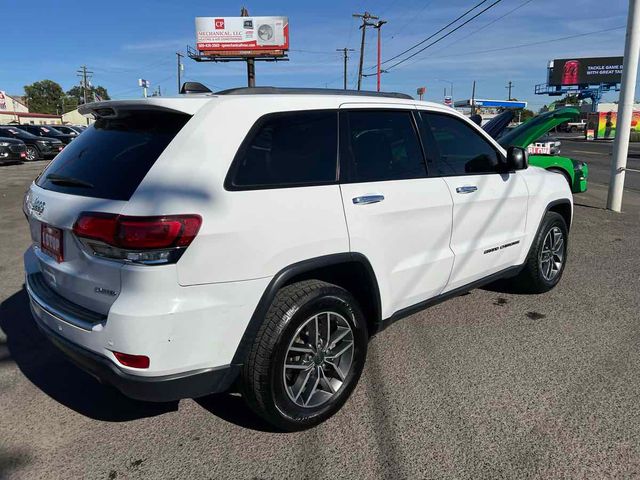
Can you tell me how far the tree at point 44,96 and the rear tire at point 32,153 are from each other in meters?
116

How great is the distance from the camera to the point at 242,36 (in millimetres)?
49312

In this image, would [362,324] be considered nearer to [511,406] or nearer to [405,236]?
[405,236]

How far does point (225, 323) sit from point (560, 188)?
12.6ft

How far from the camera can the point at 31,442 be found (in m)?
2.67

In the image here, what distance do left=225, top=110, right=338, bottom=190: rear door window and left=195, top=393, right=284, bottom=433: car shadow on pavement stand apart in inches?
53.1

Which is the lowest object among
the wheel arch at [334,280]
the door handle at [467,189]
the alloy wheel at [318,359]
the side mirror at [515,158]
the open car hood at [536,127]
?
the alloy wheel at [318,359]

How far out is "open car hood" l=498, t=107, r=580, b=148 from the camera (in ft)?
25.3

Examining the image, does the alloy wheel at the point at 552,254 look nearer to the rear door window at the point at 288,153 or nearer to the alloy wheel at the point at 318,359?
the alloy wheel at the point at 318,359

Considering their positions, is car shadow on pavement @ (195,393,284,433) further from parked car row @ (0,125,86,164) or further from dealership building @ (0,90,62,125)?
dealership building @ (0,90,62,125)

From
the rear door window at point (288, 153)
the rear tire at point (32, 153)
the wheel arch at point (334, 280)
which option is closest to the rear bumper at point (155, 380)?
→ the wheel arch at point (334, 280)

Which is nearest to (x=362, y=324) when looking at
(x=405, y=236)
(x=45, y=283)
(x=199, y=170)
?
(x=405, y=236)

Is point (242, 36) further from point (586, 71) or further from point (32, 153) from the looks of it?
point (586, 71)

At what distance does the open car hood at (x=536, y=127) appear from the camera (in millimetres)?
7725

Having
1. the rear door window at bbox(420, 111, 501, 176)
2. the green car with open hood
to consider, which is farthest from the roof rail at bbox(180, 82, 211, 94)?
the green car with open hood
